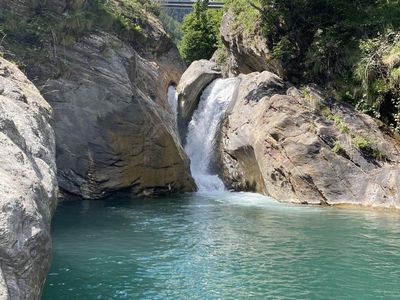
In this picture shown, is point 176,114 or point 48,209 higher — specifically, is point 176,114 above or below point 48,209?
above

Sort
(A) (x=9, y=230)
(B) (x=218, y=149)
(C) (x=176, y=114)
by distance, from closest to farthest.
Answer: (A) (x=9, y=230) → (B) (x=218, y=149) → (C) (x=176, y=114)

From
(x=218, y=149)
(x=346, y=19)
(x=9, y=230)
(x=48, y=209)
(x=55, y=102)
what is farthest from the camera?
(x=218, y=149)

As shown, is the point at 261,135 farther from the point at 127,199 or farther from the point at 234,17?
the point at 234,17

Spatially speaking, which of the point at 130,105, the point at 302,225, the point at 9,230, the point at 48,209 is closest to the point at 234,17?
the point at 130,105

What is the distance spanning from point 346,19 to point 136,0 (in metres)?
18.2

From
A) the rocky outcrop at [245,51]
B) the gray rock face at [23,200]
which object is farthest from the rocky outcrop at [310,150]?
the gray rock face at [23,200]

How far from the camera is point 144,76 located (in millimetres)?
28781

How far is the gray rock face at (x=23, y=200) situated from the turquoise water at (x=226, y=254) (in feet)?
8.62

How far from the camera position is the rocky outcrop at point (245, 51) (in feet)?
93.4

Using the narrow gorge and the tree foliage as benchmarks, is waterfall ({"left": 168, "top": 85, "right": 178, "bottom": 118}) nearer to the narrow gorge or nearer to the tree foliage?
the narrow gorge

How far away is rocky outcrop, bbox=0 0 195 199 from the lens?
914 inches

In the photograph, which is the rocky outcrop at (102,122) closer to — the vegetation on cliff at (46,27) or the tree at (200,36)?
the vegetation on cliff at (46,27)

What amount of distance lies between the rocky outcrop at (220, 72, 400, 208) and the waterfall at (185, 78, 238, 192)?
8.75ft

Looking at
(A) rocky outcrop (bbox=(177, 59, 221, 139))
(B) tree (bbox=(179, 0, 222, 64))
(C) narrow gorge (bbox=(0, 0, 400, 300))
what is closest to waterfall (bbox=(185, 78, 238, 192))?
(C) narrow gorge (bbox=(0, 0, 400, 300))
